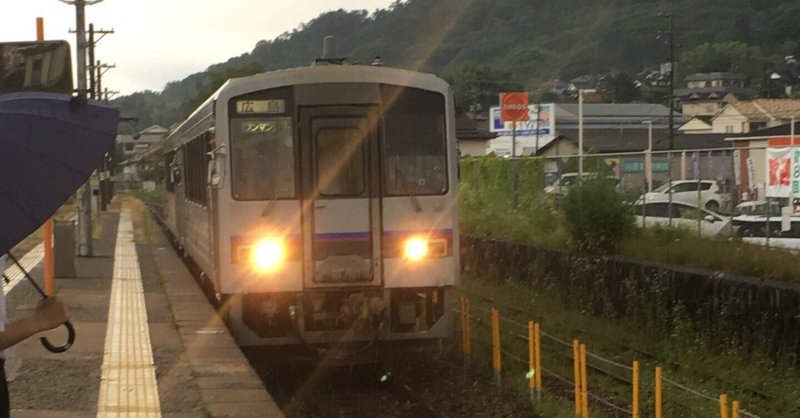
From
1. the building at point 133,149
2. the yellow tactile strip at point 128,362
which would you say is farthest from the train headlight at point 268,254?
the building at point 133,149

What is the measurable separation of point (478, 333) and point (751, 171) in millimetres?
5332

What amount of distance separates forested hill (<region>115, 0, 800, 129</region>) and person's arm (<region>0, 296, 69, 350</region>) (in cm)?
10502

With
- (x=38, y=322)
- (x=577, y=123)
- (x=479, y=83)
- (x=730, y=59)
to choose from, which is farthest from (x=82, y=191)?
(x=730, y=59)

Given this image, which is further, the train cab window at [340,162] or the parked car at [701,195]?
the parked car at [701,195]

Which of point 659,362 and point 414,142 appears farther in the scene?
point 659,362

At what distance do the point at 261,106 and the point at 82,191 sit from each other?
39.8ft

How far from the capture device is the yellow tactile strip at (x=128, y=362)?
8.00 m

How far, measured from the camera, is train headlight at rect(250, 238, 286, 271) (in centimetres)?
1067

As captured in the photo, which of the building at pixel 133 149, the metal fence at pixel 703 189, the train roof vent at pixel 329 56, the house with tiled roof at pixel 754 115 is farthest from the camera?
the building at pixel 133 149

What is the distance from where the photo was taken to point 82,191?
72.6 ft

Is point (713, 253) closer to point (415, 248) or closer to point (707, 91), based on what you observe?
point (415, 248)

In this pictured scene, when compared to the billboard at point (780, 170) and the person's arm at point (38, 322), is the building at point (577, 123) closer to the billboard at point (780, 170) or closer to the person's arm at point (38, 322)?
the billboard at point (780, 170)

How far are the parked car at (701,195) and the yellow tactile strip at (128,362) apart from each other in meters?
7.97

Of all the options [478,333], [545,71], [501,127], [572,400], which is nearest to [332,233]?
[572,400]
